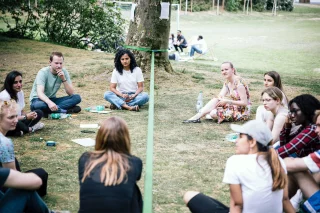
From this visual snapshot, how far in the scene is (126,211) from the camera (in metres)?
2.95

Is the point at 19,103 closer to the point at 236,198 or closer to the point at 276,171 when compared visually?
the point at 236,198

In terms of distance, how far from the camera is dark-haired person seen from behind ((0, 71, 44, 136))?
5953mm

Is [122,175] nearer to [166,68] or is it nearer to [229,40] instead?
[166,68]

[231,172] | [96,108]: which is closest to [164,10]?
[96,108]

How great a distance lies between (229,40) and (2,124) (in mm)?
25467

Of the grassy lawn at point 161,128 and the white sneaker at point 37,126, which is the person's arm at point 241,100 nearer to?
the grassy lawn at point 161,128

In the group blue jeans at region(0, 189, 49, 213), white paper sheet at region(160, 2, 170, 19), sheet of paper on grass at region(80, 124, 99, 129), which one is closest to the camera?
blue jeans at region(0, 189, 49, 213)

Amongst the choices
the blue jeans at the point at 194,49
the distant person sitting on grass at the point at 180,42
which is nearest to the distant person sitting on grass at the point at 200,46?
the blue jeans at the point at 194,49

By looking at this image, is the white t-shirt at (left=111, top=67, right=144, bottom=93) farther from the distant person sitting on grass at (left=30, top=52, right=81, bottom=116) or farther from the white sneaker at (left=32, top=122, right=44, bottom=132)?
the white sneaker at (left=32, top=122, right=44, bottom=132)

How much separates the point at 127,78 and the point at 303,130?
460 cm

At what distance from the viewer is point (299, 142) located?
4.23m

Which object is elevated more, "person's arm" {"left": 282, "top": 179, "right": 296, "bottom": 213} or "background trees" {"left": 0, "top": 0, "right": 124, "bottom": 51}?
"background trees" {"left": 0, "top": 0, "right": 124, "bottom": 51}

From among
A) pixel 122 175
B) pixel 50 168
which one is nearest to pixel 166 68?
pixel 50 168

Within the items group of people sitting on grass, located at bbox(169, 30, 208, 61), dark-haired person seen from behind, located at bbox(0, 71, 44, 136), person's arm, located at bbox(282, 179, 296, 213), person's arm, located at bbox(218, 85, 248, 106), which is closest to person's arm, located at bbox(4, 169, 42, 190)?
person's arm, located at bbox(282, 179, 296, 213)
